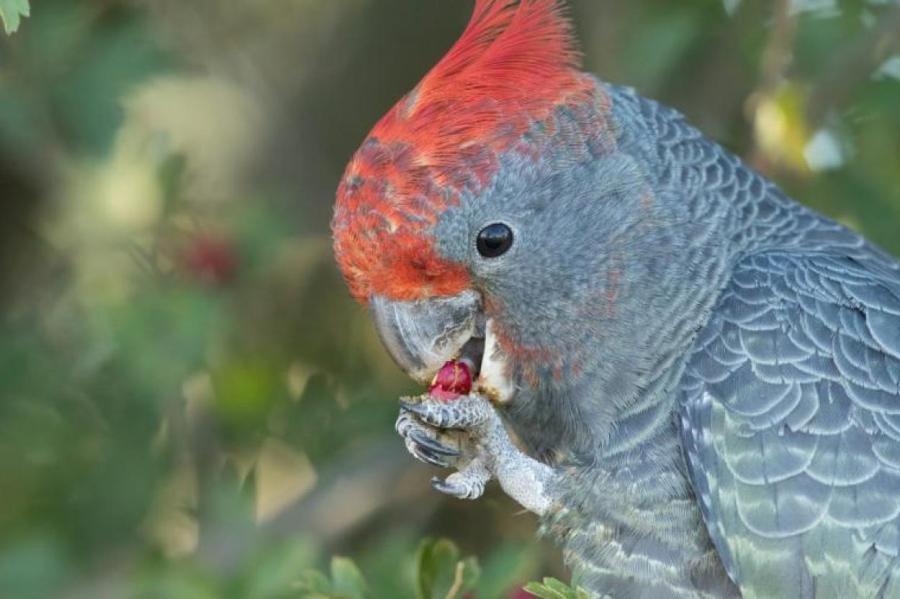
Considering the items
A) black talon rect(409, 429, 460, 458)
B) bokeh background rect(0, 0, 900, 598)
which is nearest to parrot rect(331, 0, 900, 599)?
black talon rect(409, 429, 460, 458)

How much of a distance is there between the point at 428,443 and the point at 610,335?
2.03 ft

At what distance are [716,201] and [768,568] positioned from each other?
1.17 meters

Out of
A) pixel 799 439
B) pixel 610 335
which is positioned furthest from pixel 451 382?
pixel 799 439

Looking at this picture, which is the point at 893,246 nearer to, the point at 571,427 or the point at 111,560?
the point at 571,427

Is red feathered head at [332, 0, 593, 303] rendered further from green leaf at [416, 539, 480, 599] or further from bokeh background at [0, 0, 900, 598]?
bokeh background at [0, 0, 900, 598]

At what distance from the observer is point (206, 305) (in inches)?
207

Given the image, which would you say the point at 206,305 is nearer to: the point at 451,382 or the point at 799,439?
the point at 451,382

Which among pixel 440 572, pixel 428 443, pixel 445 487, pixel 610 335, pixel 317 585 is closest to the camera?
pixel 317 585

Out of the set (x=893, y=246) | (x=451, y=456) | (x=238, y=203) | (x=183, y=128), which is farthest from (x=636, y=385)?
(x=183, y=128)

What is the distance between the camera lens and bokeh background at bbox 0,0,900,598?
543cm

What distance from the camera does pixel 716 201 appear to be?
→ 457cm

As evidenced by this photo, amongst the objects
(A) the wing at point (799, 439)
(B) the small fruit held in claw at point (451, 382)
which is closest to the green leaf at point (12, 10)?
(B) the small fruit held in claw at point (451, 382)

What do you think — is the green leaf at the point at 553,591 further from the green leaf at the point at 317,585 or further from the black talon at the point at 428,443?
the black talon at the point at 428,443

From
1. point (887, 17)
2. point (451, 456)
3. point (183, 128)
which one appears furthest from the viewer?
point (183, 128)
